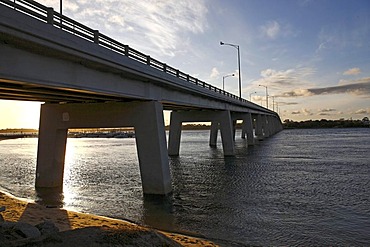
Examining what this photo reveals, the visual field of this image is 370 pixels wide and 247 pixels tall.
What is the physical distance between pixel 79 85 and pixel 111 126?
5.96m

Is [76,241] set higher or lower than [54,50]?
lower

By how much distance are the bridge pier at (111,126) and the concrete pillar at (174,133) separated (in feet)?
74.6

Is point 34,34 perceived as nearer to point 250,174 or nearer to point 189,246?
point 189,246

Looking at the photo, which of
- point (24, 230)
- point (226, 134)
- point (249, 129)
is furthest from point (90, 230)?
point (249, 129)

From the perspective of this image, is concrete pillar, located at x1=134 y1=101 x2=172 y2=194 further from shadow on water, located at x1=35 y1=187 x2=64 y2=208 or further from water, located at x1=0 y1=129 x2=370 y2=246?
shadow on water, located at x1=35 y1=187 x2=64 y2=208

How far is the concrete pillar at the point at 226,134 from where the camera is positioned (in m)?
40.2

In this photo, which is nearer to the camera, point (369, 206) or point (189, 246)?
point (189, 246)

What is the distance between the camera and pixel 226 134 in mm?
40719

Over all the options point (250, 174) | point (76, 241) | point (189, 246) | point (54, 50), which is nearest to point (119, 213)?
point (189, 246)

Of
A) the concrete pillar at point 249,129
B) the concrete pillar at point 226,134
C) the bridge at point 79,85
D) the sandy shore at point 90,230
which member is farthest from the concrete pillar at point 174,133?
the sandy shore at point 90,230

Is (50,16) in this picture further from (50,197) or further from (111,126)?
(50,197)

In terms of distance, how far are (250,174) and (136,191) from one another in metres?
9.91

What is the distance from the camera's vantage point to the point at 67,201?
1600cm

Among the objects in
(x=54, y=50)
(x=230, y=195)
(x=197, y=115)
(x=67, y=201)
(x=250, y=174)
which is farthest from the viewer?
(x=197, y=115)
